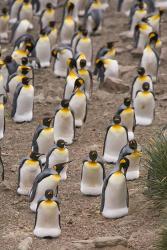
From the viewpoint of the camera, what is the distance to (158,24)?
21.1m

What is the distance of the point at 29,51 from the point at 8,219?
706 cm

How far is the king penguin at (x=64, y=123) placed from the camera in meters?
14.9

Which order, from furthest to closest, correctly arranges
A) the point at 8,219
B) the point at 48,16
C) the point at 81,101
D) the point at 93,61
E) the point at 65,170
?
the point at 48,16
the point at 93,61
the point at 81,101
the point at 65,170
the point at 8,219

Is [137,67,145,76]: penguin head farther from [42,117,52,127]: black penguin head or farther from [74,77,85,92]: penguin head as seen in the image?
[42,117,52,127]: black penguin head

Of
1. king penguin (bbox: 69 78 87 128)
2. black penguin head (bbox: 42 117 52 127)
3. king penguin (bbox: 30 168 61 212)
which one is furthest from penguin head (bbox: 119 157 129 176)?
king penguin (bbox: 69 78 87 128)

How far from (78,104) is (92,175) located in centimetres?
285

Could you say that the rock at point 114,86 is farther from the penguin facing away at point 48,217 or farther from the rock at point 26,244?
the rock at point 26,244

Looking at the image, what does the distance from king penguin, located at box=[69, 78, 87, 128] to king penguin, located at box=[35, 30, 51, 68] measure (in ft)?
10.9

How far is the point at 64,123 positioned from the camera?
49.2ft

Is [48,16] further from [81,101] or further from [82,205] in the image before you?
[82,205]

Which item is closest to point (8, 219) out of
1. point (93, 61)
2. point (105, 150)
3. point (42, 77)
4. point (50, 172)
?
point (50, 172)

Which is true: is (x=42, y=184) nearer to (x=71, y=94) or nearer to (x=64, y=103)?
(x=64, y=103)

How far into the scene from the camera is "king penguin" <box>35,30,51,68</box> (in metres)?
19.0

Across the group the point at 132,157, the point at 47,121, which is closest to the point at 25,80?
the point at 47,121
